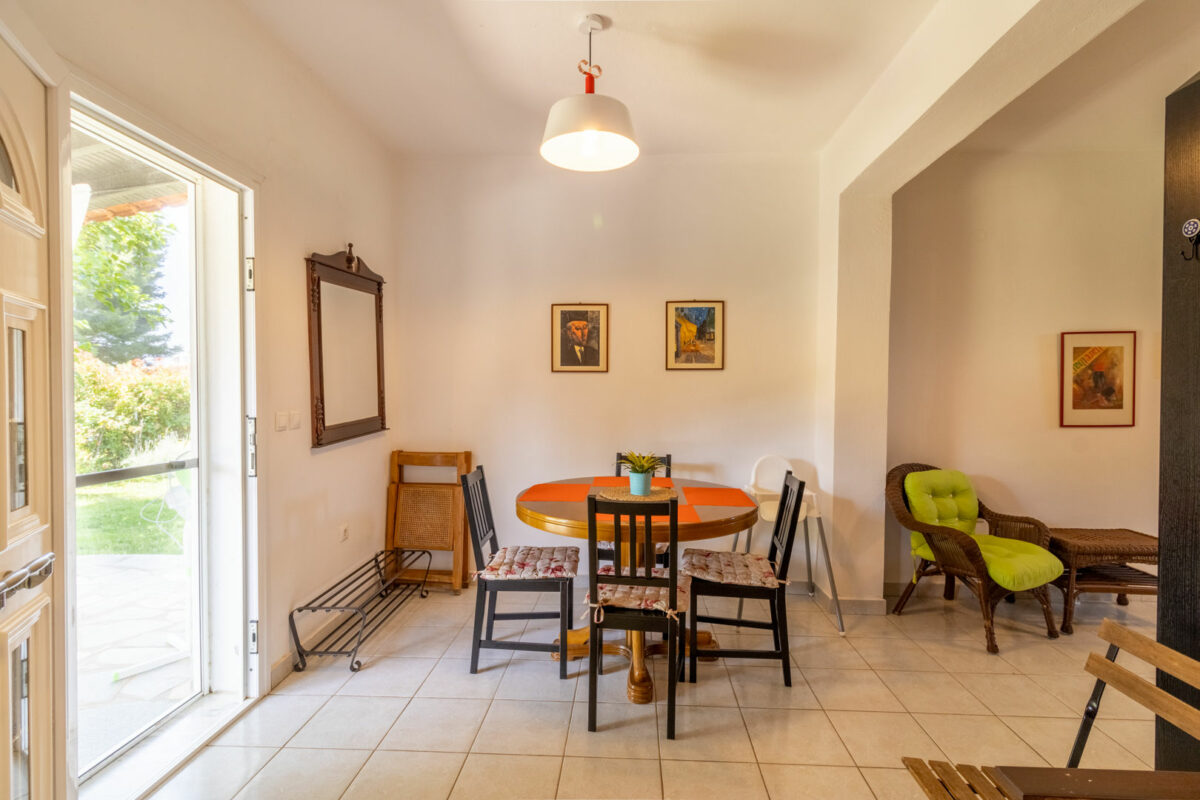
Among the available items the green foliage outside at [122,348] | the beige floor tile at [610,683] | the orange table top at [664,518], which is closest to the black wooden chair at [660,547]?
the orange table top at [664,518]

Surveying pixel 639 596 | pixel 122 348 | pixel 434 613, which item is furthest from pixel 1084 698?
pixel 122 348

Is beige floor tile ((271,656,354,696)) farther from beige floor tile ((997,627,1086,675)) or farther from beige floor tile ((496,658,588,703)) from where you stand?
beige floor tile ((997,627,1086,675))

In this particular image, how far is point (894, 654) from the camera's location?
2.65 m

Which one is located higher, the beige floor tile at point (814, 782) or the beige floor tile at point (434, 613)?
the beige floor tile at point (434, 613)

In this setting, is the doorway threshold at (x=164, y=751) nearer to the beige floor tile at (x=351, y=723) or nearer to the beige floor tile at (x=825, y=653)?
the beige floor tile at (x=351, y=723)

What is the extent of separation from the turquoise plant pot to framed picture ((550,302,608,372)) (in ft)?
4.01

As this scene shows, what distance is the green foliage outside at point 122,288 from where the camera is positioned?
168 centimetres

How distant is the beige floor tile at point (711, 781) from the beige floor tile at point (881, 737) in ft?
1.40

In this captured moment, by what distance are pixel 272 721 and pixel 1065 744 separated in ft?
10.2

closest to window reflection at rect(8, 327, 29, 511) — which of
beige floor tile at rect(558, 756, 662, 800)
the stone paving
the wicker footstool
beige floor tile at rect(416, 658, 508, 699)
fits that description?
the stone paving

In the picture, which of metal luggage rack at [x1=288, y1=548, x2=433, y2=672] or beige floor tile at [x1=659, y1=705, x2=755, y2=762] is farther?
metal luggage rack at [x1=288, y1=548, x2=433, y2=672]

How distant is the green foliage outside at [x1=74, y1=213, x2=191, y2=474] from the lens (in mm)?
1684

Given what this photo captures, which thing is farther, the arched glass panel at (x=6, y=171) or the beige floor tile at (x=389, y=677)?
the beige floor tile at (x=389, y=677)

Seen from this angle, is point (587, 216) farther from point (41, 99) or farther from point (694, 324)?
point (41, 99)
